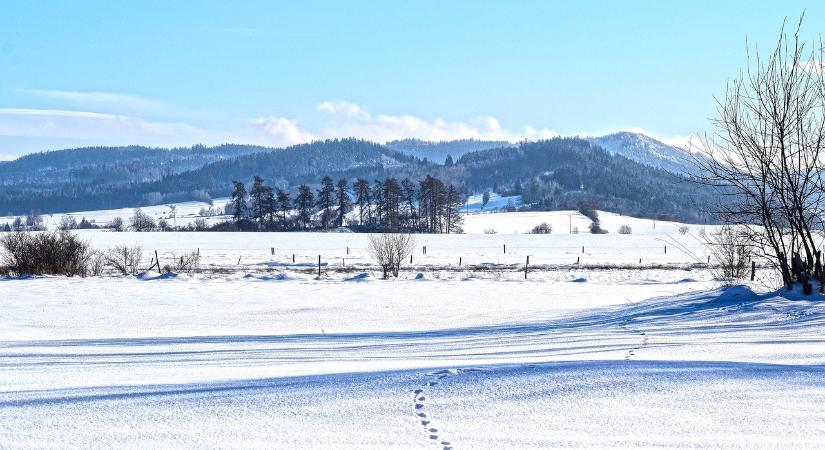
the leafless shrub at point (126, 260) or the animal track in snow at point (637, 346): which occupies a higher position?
the leafless shrub at point (126, 260)

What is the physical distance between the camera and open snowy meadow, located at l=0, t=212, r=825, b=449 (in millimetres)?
4066

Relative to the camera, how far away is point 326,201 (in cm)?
9169

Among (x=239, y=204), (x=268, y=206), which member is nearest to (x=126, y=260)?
(x=239, y=204)

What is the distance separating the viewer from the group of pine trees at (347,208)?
8956cm

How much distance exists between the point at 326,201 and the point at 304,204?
296 cm

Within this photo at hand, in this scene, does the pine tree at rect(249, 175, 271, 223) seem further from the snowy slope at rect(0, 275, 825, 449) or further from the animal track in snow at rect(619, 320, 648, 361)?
the animal track in snow at rect(619, 320, 648, 361)

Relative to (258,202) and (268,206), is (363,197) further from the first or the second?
(258,202)

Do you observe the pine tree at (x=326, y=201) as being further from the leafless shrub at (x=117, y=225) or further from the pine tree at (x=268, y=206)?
the leafless shrub at (x=117, y=225)

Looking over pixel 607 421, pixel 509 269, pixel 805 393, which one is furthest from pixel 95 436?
pixel 509 269

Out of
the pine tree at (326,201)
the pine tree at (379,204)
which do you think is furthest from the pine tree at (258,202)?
the pine tree at (379,204)

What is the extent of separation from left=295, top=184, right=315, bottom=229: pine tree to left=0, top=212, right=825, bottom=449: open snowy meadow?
73.4m

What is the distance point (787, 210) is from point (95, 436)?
11.8 meters

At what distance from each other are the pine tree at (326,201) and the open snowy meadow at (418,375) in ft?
243

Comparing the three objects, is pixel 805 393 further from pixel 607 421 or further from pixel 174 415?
pixel 174 415
